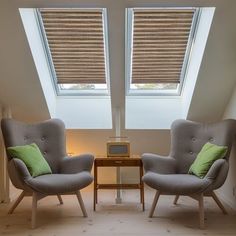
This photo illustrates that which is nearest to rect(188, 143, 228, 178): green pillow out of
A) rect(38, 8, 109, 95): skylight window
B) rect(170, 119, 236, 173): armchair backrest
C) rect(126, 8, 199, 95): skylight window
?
rect(170, 119, 236, 173): armchair backrest

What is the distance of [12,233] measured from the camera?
2.99 metres

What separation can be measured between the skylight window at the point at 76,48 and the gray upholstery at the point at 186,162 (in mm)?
1245

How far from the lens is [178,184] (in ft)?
10.5

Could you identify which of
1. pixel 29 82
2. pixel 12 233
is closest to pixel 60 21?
pixel 29 82

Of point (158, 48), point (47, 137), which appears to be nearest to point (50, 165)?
point (47, 137)

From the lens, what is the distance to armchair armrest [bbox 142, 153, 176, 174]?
3.69m

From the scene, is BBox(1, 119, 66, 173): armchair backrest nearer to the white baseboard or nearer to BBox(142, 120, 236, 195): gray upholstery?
BBox(142, 120, 236, 195): gray upholstery

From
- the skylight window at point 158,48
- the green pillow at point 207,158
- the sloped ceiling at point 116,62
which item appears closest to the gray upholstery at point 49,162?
the sloped ceiling at point 116,62

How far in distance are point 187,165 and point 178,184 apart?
726mm

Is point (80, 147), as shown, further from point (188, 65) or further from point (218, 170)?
point (218, 170)

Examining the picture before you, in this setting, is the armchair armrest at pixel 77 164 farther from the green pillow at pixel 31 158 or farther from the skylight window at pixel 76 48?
the skylight window at pixel 76 48

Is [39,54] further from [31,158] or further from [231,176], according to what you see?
[231,176]

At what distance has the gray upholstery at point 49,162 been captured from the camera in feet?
10.6

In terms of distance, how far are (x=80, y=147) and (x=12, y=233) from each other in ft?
Result: 6.82
